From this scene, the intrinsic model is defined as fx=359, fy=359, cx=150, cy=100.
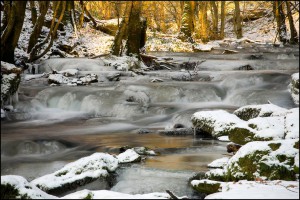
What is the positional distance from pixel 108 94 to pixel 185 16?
15.2 m

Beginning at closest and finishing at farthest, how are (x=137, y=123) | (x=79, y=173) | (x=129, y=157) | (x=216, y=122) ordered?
(x=79, y=173) < (x=129, y=157) < (x=216, y=122) < (x=137, y=123)

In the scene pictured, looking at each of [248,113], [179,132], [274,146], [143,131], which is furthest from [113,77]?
[274,146]

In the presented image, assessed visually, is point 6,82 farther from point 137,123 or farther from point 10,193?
point 10,193

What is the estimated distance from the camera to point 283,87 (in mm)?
8789

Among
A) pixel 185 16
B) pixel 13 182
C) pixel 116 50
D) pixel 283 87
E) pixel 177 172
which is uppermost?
pixel 185 16

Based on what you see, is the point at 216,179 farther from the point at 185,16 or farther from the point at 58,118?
the point at 185,16

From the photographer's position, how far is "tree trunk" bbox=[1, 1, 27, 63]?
8805 millimetres

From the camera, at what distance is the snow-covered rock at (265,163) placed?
3518mm

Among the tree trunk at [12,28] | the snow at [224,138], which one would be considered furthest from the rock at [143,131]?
the tree trunk at [12,28]

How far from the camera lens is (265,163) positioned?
3.66 m

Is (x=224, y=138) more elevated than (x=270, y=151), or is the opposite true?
(x=270, y=151)

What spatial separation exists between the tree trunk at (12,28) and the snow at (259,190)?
275 inches

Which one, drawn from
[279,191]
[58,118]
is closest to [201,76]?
[58,118]

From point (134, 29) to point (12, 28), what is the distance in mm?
5499
